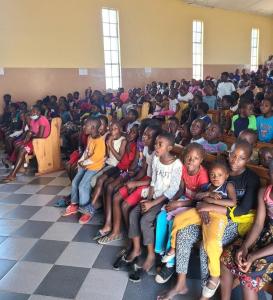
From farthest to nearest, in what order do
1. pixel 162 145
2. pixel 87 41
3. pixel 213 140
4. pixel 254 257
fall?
pixel 87 41 < pixel 213 140 < pixel 162 145 < pixel 254 257

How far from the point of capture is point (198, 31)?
1138 cm

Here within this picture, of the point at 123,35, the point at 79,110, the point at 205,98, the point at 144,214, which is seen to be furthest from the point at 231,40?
the point at 144,214

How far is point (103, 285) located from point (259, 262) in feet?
3.49

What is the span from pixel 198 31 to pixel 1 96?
24.8 ft

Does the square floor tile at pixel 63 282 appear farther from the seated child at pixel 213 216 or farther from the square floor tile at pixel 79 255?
the seated child at pixel 213 216

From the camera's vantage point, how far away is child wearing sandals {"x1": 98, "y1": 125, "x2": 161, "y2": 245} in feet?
8.54

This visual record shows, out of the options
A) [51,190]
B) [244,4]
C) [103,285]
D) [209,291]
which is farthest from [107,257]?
[244,4]

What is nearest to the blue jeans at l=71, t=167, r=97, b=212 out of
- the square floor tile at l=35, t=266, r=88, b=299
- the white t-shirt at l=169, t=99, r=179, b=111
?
the square floor tile at l=35, t=266, r=88, b=299

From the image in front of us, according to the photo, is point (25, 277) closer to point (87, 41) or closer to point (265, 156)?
point (265, 156)

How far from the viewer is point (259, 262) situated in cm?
170

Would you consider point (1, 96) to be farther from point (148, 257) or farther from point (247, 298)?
point (247, 298)

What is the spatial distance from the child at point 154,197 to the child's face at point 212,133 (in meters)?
0.74

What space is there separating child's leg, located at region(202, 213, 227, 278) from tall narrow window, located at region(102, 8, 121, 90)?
7470 millimetres

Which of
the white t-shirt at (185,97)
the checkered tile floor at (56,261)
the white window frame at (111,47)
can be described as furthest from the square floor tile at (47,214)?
the white window frame at (111,47)
